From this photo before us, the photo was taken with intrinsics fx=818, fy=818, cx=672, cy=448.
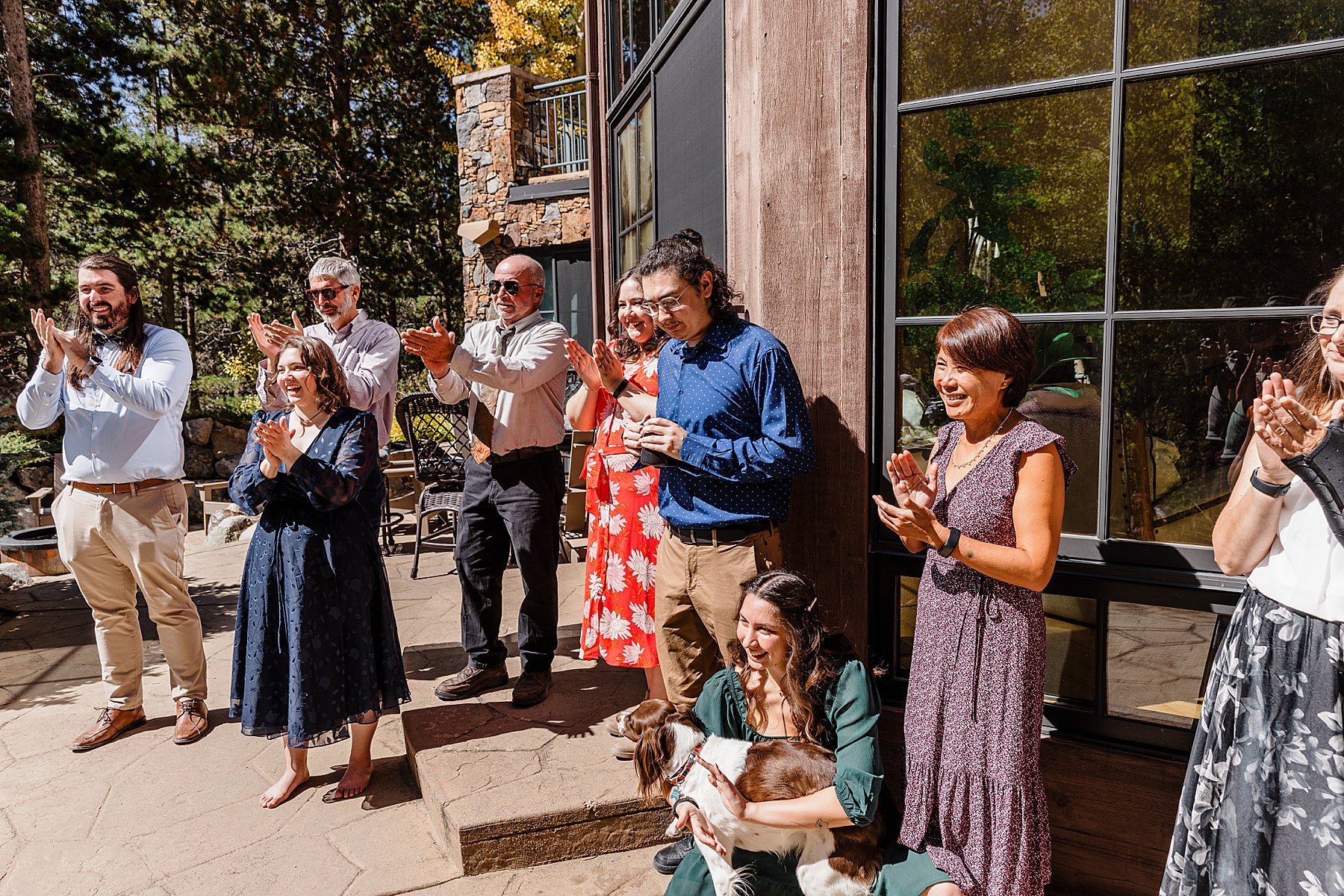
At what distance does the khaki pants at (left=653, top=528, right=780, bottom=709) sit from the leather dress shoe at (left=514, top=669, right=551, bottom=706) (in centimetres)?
83

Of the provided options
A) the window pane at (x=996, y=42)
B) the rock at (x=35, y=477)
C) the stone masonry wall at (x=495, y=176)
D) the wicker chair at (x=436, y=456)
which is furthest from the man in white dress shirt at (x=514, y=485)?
the rock at (x=35, y=477)

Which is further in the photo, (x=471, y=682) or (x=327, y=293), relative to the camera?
(x=471, y=682)

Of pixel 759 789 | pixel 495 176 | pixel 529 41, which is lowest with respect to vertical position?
pixel 759 789

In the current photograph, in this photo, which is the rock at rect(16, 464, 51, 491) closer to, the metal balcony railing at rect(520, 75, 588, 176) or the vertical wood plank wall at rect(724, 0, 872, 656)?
the metal balcony railing at rect(520, 75, 588, 176)

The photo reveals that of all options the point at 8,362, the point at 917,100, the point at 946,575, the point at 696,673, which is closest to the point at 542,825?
the point at 696,673

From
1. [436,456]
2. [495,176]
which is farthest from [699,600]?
[495,176]

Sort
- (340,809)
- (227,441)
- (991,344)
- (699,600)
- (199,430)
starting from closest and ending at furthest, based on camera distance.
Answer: (991,344)
(699,600)
(340,809)
(199,430)
(227,441)

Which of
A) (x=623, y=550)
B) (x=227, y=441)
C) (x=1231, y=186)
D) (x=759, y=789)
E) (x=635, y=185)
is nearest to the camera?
(x=759, y=789)

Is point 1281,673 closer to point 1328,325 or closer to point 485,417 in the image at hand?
point 1328,325

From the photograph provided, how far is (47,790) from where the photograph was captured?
2895 millimetres

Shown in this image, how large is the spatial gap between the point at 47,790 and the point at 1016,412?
3420 millimetres

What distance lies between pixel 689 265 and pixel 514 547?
1464 millimetres

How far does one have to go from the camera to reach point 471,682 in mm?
3291

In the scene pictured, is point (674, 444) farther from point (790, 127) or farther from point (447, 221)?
point (447, 221)
